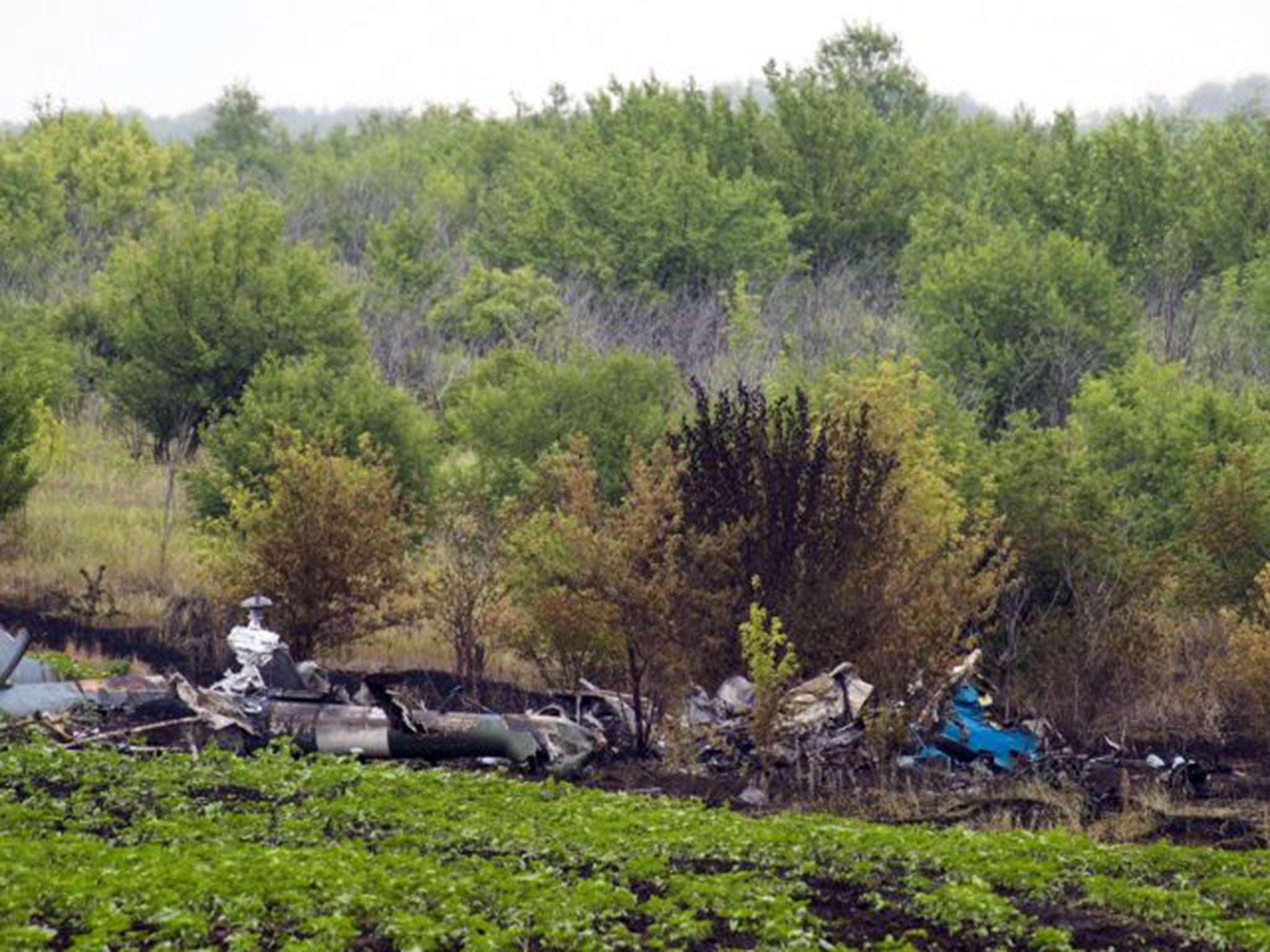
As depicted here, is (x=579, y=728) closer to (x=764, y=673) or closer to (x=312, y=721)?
(x=764, y=673)

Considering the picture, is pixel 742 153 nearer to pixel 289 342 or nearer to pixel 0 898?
pixel 289 342

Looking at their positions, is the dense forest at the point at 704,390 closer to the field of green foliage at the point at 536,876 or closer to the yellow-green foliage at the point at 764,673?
the yellow-green foliage at the point at 764,673

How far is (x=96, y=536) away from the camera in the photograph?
36781mm

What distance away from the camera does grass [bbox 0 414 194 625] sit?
34.1m

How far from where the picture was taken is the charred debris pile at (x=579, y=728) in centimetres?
2153

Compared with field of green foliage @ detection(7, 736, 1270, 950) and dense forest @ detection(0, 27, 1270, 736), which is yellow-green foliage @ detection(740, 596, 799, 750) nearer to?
dense forest @ detection(0, 27, 1270, 736)

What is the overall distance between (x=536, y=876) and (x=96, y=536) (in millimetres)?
23906

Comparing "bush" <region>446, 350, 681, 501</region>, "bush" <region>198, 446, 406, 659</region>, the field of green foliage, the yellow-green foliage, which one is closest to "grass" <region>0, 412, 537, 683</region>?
"bush" <region>198, 446, 406, 659</region>

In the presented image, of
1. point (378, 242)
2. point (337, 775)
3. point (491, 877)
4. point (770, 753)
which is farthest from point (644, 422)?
point (378, 242)

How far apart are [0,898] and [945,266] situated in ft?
125

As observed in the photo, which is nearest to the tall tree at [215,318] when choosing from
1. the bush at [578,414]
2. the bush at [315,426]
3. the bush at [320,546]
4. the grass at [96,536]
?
the grass at [96,536]

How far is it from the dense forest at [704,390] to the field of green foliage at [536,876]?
607 cm

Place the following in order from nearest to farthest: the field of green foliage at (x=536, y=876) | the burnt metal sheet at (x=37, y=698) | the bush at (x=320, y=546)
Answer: the field of green foliage at (x=536, y=876) → the burnt metal sheet at (x=37, y=698) → the bush at (x=320, y=546)

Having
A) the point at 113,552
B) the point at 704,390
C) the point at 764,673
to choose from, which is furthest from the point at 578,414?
the point at 764,673
